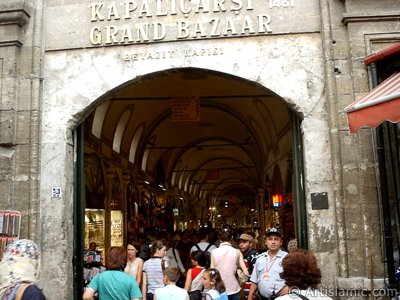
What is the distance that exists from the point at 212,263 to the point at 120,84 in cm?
251

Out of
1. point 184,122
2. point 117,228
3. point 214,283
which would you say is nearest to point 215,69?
point 214,283

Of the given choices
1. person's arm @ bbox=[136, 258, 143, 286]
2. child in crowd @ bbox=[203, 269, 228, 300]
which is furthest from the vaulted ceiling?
child in crowd @ bbox=[203, 269, 228, 300]

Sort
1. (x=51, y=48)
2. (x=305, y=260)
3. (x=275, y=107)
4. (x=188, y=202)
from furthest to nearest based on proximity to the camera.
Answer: (x=188, y=202)
(x=275, y=107)
(x=51, y=48)
(x=305, y=260)

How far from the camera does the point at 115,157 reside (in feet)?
40.8

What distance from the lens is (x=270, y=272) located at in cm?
490

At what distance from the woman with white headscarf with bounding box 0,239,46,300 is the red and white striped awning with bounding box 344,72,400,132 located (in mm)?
3122

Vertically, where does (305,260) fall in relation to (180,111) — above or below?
below

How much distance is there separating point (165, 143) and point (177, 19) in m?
11.3

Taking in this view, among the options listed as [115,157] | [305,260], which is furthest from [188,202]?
[305,260]

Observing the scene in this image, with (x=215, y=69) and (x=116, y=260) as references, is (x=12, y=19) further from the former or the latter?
(x=116, y=260)

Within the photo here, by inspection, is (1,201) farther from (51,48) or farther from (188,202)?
(188,202)

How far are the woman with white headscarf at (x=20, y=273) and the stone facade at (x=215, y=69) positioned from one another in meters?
3.46

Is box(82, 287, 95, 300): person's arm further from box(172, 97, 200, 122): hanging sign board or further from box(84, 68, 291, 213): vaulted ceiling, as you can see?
box(172, 97, 200, 122): hanging sign board

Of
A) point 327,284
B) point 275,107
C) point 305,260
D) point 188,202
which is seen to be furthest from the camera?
point 188,202
